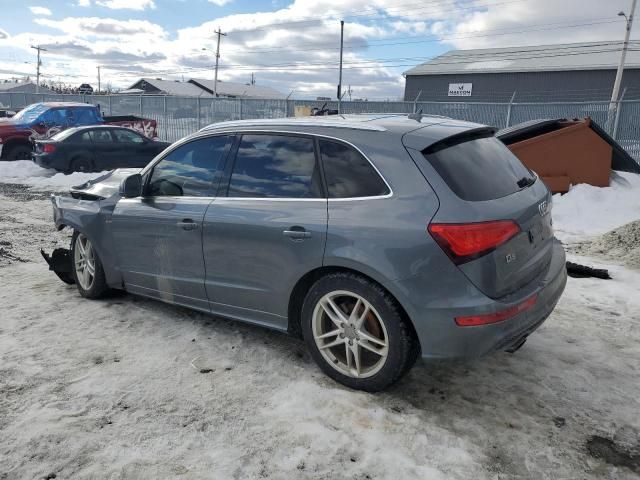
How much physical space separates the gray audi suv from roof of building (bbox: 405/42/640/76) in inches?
1685

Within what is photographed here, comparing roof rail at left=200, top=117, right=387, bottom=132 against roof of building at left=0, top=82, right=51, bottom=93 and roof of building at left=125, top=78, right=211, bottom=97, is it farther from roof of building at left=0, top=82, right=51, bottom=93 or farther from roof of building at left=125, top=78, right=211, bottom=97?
roof of building at left=0, top=82, right=51, bottom=93

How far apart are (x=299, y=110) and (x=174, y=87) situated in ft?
197

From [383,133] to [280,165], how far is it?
746 millimetres

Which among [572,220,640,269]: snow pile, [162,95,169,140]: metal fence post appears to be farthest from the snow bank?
[162,95,169,140]: metal fence post

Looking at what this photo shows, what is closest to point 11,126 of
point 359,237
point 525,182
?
point 359,237

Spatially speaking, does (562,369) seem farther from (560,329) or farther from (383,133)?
(383,133)

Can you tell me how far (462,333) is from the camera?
2.79 meters

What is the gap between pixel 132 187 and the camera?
13.6 feet

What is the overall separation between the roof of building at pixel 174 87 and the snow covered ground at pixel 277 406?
223ft

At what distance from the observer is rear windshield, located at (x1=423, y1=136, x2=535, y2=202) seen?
295 cm

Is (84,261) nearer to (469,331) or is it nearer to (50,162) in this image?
(469,331)

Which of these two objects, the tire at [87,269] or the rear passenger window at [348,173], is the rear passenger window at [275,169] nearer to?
the rear passenger window at [348,173]

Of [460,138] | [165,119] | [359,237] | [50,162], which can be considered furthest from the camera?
[165,119]

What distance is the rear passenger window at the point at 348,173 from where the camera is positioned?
10.1ft
